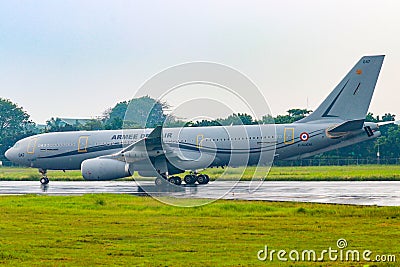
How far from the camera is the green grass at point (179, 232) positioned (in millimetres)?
14094

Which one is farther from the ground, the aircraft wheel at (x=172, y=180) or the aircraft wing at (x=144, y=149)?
the aircraft wing at (x=144, y=149)

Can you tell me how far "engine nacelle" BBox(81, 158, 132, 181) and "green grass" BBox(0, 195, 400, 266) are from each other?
9282mm

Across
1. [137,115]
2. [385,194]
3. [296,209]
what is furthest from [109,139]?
[296,209]

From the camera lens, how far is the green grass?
1409 cm

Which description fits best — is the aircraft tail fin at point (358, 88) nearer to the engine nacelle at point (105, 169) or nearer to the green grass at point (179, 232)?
the engine nacelle at point (105, 169)

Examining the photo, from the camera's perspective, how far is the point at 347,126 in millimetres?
38875

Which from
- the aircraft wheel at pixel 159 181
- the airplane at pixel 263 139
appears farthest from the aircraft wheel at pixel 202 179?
the aircraft wheel at pixel 159 181

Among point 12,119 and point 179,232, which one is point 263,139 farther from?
point 12,119

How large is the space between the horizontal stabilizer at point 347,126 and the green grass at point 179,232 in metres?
14.3

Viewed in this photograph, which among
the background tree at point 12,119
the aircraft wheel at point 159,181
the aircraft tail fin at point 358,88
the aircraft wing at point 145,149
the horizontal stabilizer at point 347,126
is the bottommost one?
the aircraft wheel at point 159,181

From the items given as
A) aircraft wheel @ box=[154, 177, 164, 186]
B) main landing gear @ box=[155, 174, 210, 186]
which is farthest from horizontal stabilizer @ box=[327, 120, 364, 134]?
aircraft wheel @ box=[154, 177, 164, 186]

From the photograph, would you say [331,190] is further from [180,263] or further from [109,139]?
[180,263]

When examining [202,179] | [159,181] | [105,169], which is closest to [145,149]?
[105,169]

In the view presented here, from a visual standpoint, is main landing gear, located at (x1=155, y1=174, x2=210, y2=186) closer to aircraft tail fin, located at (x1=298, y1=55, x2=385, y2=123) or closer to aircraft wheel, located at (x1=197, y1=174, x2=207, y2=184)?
aircraft wheel, located at (x1=197, y1=174, x2=207, y2=184)
